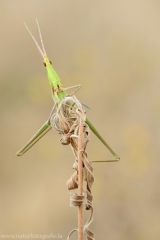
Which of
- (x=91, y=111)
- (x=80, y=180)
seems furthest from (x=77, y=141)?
(x=91, y=111)

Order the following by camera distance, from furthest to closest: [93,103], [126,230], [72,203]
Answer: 1. [93,103]
2. [126,230]
3. [72,203]

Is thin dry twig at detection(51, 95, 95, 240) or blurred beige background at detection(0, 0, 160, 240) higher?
blurred beige background at detection(0, 0, 160, 240)

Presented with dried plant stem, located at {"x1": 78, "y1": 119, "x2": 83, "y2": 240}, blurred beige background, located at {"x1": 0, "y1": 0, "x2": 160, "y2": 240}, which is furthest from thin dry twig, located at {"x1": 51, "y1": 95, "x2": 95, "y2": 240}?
blurred beige background, located at {"x1": 0, "y1": 0, "x2": 160, "y2": 240}

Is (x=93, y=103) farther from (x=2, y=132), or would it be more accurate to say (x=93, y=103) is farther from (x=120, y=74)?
(x=2, y=132)

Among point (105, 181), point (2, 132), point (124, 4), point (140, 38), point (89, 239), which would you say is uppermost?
point (124, 4)

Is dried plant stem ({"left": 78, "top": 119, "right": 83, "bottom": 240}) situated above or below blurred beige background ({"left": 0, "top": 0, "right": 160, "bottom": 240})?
below

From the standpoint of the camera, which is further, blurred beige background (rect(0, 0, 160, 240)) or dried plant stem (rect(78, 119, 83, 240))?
blurred beige background (rect(0, 0, 160, 240))

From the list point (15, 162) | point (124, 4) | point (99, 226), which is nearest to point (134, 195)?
point (99, 226)

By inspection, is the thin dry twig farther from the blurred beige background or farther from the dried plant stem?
the blurred beige background

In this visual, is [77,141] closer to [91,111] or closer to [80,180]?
[80,180]
